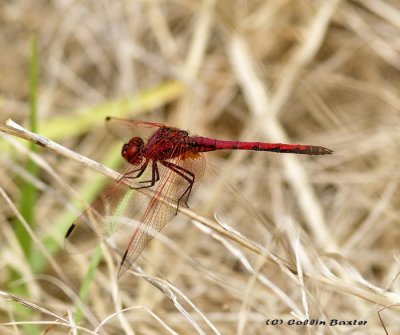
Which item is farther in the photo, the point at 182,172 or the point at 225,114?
the point at 225,114

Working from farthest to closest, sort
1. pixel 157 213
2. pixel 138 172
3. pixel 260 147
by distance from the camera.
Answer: pixel 260 147, pixel 138 172, pixel 157 213

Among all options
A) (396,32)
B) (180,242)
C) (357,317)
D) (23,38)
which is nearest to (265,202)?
(180,242)

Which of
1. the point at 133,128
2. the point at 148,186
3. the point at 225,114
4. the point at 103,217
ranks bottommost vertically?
the point at 103,217

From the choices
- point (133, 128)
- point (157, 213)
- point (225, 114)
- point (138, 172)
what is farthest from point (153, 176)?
point (225, 114)

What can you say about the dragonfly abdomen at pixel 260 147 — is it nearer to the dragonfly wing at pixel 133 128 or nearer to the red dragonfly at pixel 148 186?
the red dragonfly at pixel 148 186

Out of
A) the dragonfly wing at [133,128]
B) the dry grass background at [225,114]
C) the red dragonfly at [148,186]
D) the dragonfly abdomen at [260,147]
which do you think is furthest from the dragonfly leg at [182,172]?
the dry grass background at [225,114]

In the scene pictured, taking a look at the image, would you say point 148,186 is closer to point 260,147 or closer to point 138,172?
point 138,172

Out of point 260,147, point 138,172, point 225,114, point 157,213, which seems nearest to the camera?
point 157,213

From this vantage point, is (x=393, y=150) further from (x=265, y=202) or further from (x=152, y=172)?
(x=152, y=172)

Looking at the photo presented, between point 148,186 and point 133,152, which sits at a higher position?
point 133,152
